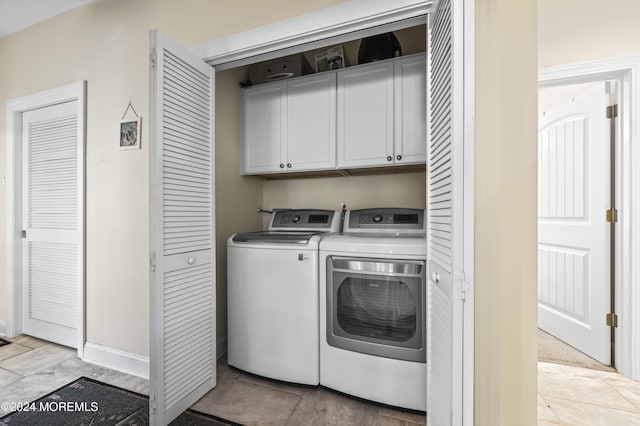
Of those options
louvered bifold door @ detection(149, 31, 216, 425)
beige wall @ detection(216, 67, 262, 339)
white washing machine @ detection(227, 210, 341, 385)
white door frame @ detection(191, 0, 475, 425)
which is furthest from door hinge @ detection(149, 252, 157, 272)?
white door frame @ detection(191, 0, 475, 425)

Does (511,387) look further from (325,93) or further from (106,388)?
(106,388)

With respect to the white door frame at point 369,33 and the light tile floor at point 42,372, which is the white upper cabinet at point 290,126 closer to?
the white door frame at point 369,33

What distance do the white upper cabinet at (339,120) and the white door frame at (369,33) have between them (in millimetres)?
475

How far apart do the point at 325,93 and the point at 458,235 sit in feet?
5.36

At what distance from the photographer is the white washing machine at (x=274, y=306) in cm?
179

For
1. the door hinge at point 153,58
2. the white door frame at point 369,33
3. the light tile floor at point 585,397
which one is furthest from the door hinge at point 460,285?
the door hinge at point 153,58

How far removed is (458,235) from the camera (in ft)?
2.96

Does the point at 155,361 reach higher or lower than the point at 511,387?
lower

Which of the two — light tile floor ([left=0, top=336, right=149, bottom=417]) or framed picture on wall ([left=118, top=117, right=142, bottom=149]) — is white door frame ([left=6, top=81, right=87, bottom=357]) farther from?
framed picture on wall ([left=118, top=117, right=142, bottom=149])

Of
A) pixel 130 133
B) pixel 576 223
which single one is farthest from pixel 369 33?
pixel 576 223

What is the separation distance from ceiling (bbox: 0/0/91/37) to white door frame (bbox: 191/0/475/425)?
147 centimetres

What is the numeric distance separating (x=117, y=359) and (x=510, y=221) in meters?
2.57

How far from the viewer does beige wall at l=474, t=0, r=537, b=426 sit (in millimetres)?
827

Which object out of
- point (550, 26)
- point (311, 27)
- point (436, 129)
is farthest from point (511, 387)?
point (550, 26)
